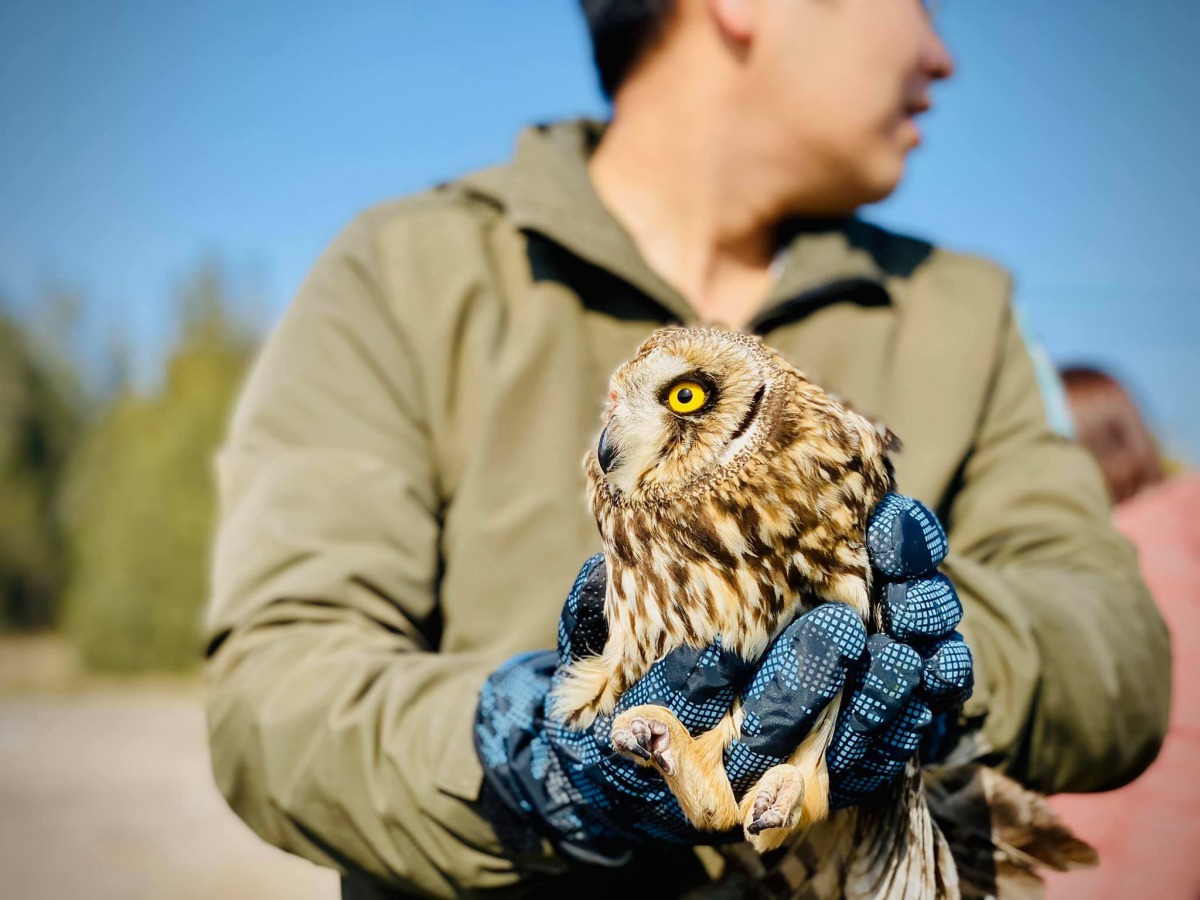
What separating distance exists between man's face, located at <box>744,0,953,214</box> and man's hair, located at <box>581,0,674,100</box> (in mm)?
265

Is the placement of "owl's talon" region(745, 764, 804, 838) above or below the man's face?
below

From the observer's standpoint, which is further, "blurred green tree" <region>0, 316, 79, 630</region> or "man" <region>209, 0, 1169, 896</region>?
"blurred green tree" <region>0, 316, 79, 630</region>

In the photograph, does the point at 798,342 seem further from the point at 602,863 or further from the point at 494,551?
the point at 602,863

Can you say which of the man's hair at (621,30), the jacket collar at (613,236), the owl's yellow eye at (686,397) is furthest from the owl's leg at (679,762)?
the man's hair at (621,30)

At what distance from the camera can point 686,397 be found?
1142 mm

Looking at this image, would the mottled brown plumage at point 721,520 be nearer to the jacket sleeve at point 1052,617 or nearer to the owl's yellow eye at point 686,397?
the owl's yellow eye at point 686,397

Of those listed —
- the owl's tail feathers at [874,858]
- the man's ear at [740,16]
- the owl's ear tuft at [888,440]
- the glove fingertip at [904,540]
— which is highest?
the man's ear at [740,16]

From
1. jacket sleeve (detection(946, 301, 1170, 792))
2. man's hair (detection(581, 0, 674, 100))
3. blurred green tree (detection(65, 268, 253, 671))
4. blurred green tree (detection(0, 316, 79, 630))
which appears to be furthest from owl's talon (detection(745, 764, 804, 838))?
blurred green tree (detection(0, 316, 79, 630))

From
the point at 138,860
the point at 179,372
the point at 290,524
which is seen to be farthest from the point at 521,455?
the point at 179,372

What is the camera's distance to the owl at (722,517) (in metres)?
1.08

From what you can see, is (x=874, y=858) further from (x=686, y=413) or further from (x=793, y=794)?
(x=686, y=413)

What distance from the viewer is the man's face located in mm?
1847

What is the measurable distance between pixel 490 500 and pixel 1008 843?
918 millimetres

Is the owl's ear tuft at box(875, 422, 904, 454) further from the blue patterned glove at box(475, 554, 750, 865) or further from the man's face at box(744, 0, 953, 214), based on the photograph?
the man's face at box(744, 0, 953, 214)
